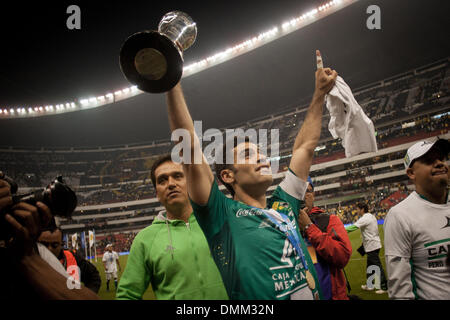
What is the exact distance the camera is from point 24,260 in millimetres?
1052

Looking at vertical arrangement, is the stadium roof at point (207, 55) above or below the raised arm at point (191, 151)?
above

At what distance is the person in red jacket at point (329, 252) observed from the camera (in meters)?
2.50

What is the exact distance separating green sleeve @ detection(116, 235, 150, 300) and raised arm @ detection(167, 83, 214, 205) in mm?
796

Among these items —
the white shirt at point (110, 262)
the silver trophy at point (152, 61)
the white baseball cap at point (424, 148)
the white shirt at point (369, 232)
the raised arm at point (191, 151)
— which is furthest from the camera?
the white shirt at point (110, 262)

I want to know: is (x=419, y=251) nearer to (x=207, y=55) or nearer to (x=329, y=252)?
(x=329, y=252)

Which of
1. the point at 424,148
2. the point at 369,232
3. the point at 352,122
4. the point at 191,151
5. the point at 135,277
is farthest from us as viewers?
the point at 369,232

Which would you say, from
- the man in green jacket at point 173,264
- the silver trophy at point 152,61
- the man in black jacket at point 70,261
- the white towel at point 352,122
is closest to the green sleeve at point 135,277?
the man in green jacket at point 173,264

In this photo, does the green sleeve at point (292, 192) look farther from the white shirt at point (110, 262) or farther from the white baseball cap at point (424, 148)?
the white shirt at point (110, 262)

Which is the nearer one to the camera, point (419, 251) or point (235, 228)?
point (235, 228)

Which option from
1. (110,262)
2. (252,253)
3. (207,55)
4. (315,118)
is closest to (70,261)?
(252,253)

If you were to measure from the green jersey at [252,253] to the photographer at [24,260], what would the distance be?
640 mm

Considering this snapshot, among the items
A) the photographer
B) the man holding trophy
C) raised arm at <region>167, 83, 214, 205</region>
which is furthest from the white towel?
the photographer

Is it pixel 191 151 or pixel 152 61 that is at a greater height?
pixel 152 61

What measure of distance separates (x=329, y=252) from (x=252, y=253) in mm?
1352
